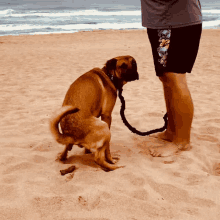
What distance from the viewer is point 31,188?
6.22 ft

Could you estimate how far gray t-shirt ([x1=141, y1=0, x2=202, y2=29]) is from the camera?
221 centimetres

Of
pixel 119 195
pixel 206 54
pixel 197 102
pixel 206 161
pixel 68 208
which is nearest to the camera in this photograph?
pixel 68 208

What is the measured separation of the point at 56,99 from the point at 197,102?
248cm

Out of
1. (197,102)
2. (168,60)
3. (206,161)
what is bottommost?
(197,102)

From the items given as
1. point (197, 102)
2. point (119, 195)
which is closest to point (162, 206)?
point (119, 195)

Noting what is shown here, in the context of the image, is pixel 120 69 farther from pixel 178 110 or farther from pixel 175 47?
pixel 178 110

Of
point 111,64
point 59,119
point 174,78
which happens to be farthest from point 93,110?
point 174,78

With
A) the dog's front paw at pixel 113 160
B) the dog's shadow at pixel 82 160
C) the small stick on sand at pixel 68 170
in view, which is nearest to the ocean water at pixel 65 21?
the dog's shadow at pixel 82 160

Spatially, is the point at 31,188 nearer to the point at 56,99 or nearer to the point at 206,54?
the point at 56,99

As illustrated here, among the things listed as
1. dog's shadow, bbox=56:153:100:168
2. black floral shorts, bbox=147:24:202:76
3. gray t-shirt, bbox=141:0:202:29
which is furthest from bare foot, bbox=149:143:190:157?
gray t-shirt, bbox=141:0:202:29

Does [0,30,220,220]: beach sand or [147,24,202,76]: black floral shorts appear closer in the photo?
[0,30,220,220]: beach sand

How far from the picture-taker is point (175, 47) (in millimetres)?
2295

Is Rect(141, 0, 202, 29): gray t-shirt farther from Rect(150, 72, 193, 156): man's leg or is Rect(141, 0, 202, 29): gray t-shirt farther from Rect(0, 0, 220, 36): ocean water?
Rect(0, 0, 220, 36): ocean water

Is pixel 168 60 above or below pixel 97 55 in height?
above
